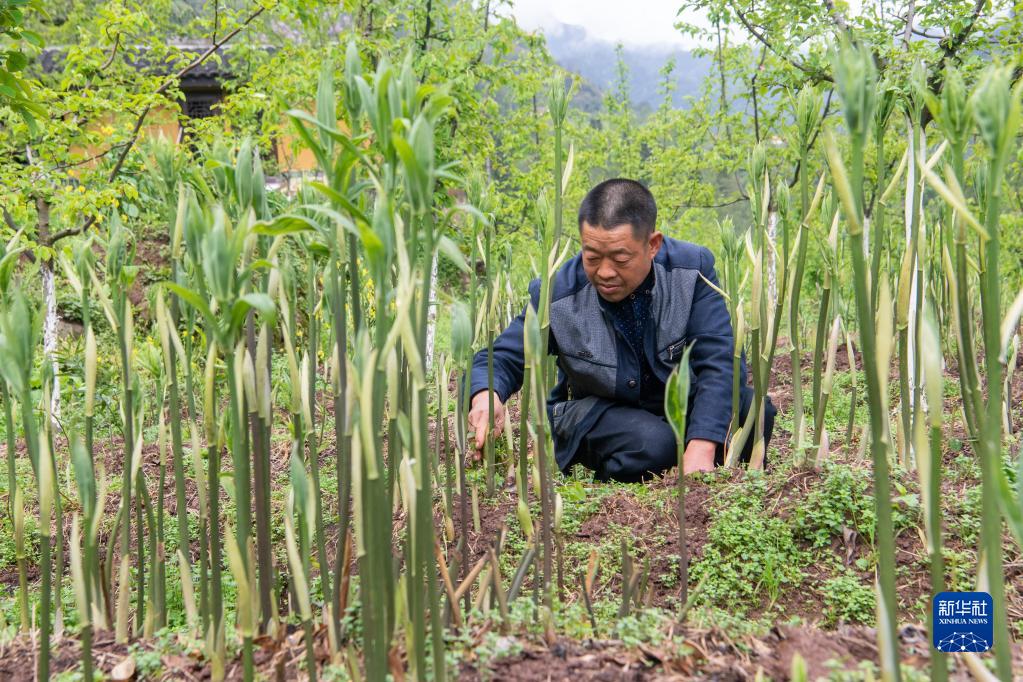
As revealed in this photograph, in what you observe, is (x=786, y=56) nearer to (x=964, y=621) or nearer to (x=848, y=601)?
(x=848, y=601)

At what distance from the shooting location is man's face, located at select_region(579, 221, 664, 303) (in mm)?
2449

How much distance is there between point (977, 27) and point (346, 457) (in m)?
3.46

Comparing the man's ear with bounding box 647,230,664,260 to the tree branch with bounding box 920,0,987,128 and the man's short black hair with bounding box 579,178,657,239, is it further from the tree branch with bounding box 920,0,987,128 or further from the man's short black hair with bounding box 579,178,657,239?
the tree branch with bounding box 920,0,987,128

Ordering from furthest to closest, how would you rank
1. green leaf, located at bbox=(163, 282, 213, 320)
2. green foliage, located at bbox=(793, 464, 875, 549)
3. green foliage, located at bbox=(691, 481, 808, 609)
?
1. green foliage, located at bbox=(793, 464, 875, 549)
2. green foliage, located at bbox=(691, 481, 808, 609)
3. green leaf, located at bbox=(163, 282, 213, 320)

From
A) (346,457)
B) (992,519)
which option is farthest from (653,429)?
(992,519)

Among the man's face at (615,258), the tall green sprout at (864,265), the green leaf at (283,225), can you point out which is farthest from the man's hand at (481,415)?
the tall green sprout at (864,265)

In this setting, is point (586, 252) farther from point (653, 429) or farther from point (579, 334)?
point (653, 429)

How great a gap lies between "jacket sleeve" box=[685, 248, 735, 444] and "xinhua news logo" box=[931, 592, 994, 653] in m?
1.45

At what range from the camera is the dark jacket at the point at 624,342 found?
2697mm

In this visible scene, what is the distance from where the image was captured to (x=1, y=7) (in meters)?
1.88

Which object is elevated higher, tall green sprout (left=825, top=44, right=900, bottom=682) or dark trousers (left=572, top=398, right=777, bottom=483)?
tall green sprout (left=825, top=44, right=900, bottom=682)

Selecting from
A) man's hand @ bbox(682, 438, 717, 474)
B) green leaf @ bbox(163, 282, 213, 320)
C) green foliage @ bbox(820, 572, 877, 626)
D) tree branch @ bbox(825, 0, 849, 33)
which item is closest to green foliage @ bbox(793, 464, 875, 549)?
green foliage @ bbox(820, 572, 877, 626)

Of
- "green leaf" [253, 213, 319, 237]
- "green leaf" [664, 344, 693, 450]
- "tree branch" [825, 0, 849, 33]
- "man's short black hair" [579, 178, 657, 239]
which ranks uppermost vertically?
"tree branch" [825, 0, 849, 33]

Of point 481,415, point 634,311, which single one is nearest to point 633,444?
point 634,311
